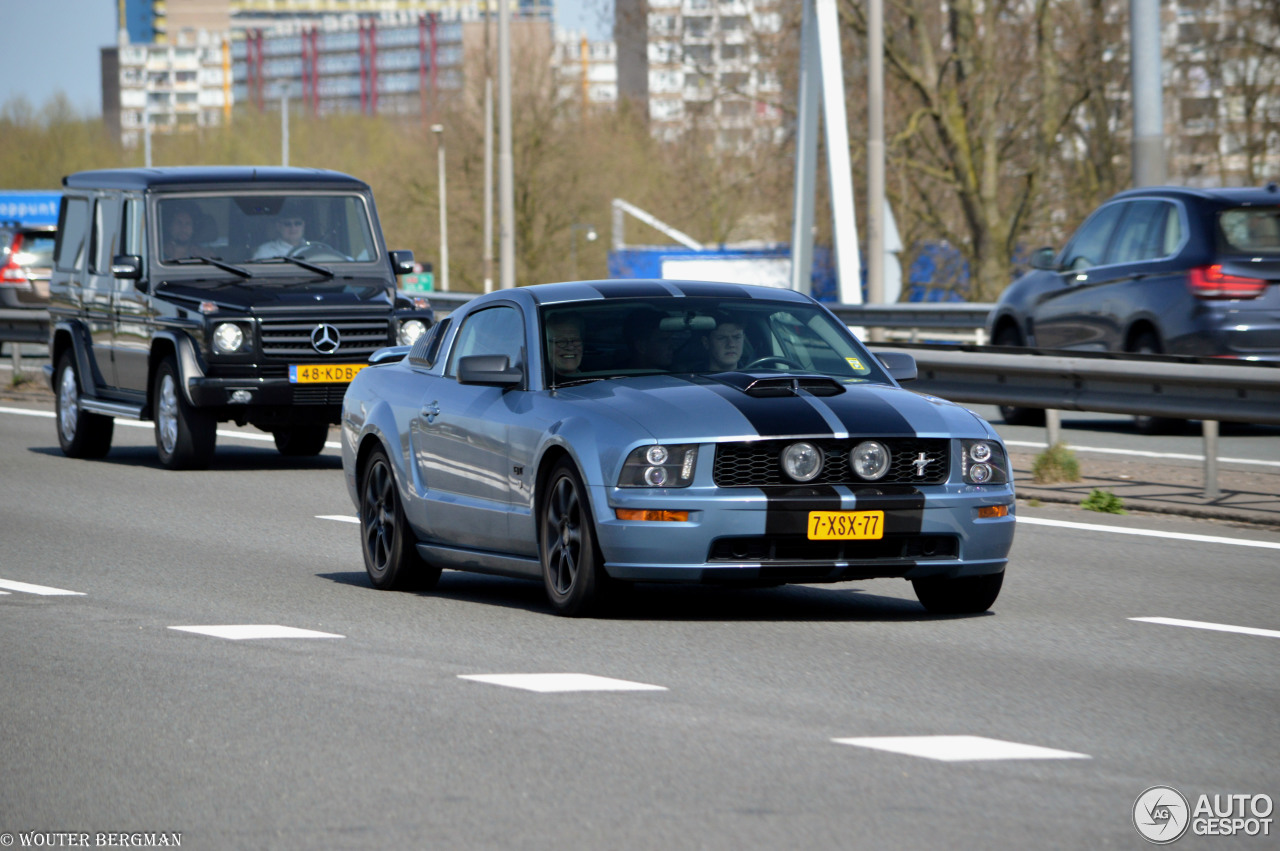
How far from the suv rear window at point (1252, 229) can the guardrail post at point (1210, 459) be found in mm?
3625

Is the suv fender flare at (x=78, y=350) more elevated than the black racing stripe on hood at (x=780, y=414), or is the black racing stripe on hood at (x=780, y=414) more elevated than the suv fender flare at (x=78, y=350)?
the black racing stripe on hood at (x=780, y=414)

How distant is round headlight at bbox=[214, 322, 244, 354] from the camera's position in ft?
54.3

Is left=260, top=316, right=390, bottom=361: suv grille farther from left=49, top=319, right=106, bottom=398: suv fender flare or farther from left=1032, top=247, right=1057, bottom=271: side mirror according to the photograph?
left=1032, top=247, right=1057, bottom=271: side mirror

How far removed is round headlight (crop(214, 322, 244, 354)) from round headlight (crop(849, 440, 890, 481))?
29.2 ft

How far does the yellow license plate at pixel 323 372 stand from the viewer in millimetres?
16594

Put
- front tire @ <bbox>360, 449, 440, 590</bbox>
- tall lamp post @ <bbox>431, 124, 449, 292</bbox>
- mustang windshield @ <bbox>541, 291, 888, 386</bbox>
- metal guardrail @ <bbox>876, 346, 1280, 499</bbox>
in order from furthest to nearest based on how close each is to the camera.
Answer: tall lamp post @ <bbox>431, 124, 449, 292</bbox> < metal guardrail @ <bbox>876, 346, 1280, 499</bbox> < front tire @ <bbox>360, 449, 440, 590</bbox> < mustang windshield @ <bbox>541, 291, 888, 386</bbox>

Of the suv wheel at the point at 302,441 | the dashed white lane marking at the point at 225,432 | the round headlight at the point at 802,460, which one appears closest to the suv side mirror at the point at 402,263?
the suv wheel at the point at 302,441

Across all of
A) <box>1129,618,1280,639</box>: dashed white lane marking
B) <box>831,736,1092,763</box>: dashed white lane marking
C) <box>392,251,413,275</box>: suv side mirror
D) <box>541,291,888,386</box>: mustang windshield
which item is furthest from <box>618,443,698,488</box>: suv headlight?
<box>392,251,413,275</box>: suv side mirror

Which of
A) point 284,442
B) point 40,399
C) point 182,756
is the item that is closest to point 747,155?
point 40,399

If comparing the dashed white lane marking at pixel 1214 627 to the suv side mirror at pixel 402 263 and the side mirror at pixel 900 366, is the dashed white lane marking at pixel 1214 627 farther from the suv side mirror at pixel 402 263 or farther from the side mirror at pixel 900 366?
the suv side mirror at pixel 402 263

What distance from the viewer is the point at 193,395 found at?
1653 centimetres

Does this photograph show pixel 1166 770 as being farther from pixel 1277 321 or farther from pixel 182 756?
pixel 1277 321

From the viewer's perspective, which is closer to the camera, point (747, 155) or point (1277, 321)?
point (1277, 321)

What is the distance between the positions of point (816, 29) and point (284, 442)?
49.6 feet
